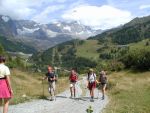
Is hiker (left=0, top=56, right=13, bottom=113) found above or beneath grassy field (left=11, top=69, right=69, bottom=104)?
above

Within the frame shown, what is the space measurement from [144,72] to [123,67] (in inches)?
529

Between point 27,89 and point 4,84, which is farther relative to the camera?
point 27,89

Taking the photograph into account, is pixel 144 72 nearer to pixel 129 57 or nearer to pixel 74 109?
pixel 129 57

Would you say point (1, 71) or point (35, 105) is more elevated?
point (1, 71)

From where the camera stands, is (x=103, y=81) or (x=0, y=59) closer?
(x=0, y=59)

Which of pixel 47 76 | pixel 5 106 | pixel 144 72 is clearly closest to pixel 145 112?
pixel 47 76

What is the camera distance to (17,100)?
2823 cm

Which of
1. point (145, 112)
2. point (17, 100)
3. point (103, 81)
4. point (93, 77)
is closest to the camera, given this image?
point (145, 112)

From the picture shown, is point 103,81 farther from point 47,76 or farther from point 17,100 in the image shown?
point 17,100

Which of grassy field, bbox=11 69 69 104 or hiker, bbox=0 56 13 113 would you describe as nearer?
hiker, bbox=0 56 13 113

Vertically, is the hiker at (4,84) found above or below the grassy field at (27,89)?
above

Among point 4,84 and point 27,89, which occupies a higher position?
point 4,84

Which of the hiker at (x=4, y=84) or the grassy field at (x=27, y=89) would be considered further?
the grassy field at (x=27, y=89)

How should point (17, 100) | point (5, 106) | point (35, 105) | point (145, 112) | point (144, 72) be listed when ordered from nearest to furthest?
1. point (5, 106)
2. point (145, 112)
3. point (35, 105)
4. point (17, 100)
5. point (144, 72)
